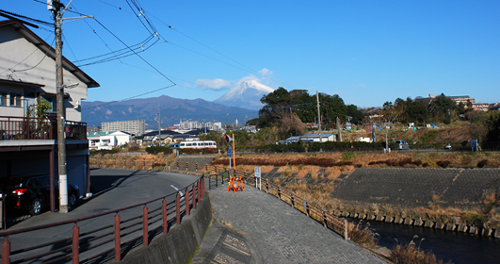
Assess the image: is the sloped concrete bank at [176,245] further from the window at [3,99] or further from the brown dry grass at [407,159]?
the brown dry grass at [407,159]

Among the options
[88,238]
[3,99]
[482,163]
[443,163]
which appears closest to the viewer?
[88,238]

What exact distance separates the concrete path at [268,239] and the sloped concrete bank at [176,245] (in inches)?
13.7

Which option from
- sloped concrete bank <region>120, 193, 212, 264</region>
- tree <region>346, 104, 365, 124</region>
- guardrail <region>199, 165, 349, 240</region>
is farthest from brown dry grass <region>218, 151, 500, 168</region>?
tree <region>346, 104, 365, 124</region>

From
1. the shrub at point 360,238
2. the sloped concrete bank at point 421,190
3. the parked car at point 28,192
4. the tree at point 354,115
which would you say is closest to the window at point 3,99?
the parked car at point 28,192

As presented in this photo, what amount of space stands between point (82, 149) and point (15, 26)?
6.59 m

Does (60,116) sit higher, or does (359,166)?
(60,116)

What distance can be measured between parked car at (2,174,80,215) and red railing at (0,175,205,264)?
207 cm

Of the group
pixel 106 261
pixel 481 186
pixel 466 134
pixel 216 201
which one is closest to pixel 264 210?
pixel 216 201

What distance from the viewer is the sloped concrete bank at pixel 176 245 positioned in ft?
23.8

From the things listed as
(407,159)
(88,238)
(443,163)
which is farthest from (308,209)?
(407,159)

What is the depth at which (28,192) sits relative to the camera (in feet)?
40.1

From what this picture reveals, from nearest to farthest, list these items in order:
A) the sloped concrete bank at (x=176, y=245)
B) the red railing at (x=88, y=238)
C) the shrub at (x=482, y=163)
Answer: the red railing at (x=88, y=238) → the sloped concrete bank at (x=176, y=245) → the shrub at (x=482, y=163)

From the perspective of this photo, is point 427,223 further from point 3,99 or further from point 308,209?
point 3,99

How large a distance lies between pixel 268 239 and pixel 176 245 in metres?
6.05
